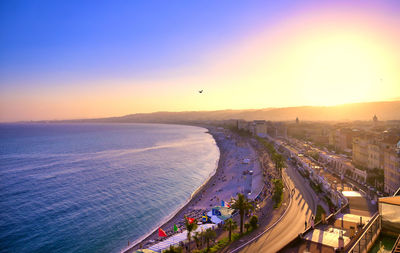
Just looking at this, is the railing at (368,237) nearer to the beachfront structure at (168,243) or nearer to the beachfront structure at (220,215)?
the beachfront structure at (168,243)

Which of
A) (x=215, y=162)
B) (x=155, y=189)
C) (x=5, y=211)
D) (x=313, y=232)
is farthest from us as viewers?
(x=215, y=162)

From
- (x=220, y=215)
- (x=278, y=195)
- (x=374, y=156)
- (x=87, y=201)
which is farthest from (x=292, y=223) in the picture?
(x=87, y=201)

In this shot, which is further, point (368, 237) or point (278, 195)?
point (278, 195)

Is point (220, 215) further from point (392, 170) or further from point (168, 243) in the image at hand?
point (392, 170)

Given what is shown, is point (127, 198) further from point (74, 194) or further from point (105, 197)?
point (74, 194)

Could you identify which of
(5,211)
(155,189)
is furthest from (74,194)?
(155,189)
